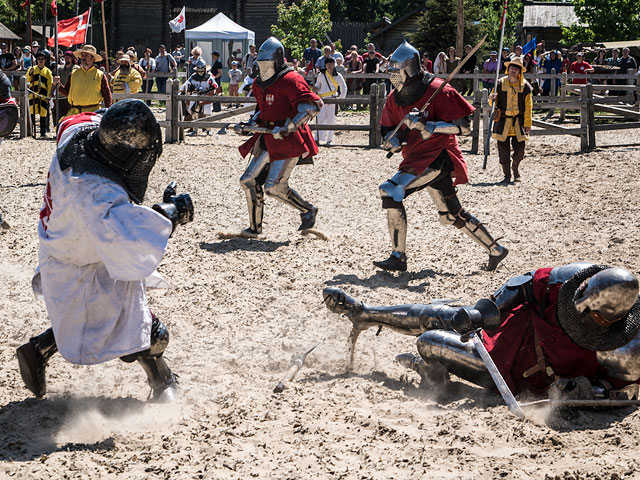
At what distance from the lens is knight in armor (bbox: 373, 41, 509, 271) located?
669cm

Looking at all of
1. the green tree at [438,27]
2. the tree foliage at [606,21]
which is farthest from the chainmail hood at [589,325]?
the tree foliage at [606,21]

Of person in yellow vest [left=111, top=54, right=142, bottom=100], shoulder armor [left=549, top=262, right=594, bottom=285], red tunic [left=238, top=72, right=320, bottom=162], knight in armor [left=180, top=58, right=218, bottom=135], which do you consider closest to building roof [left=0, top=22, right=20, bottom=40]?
knight in armor [left=180, top=58, right=218, bottom=135]

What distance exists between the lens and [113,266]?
3.58m

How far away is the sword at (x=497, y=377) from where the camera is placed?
3981mm

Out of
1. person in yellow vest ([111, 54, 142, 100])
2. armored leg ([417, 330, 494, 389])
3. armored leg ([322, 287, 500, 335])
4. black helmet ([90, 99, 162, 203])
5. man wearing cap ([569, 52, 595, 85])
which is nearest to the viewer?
black helmet ([90, 99, 162, 203])

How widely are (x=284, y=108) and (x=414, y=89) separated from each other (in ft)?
4.90

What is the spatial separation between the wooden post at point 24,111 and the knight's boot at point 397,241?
1094cm

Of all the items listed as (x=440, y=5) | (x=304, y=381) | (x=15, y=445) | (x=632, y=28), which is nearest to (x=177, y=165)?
(x=304, y=381)

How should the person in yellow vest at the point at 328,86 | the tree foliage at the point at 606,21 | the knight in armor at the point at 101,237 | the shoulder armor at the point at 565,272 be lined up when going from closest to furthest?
the knight in armor at the point at 101,237
the shoulder armor at the point at 565,272
the person in yellow vest at the point at 328,86
the tree foliage at the point at 606,21

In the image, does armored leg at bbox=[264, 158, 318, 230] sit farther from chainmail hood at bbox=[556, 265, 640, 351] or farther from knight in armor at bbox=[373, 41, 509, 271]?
chainmail hood at bbox=[556, 265, 640, 351]

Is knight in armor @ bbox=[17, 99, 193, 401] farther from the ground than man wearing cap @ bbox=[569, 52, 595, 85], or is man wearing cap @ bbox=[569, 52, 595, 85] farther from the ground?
man wearing cap @ bbox=[569, 52, 595, 85]

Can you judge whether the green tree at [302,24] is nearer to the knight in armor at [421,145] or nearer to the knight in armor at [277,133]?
the knight in armor at [277,133]

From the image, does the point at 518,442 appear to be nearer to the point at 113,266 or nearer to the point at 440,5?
the point at 113,266

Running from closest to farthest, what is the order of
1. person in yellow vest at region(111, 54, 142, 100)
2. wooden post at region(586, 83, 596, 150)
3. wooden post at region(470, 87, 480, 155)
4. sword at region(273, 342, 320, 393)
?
sword at region(273, 342, 320, 393), wooden post at region(470, 87, 480, 155), wooden post at region(586, 83, 596, 150), person in yellow vest at region(111, 54, 142, 100)
